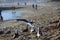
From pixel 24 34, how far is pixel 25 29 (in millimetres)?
1191

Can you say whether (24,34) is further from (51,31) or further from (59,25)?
(59,25)

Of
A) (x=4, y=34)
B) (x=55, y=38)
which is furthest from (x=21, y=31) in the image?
(x=55, y=38)

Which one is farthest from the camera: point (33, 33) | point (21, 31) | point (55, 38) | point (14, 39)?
point (21, 31)

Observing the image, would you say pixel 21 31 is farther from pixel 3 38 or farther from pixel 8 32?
pixel 3 38

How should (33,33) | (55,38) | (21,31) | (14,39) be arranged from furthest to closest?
1. (21,31)
2. (33,33)
3. (14,39)
4. (55,38)

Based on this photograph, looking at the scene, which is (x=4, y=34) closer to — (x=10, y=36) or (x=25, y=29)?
(x=10, y=36)

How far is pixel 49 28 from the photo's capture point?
45.0 ft

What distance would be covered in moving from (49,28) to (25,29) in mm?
1784

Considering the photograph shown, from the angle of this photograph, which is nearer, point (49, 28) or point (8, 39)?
point (8, 39)

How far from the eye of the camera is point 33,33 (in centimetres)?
1270

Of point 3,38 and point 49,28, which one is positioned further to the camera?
point 49,28

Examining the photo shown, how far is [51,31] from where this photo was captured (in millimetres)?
12898

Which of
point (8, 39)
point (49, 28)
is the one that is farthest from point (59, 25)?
point (8, 39)

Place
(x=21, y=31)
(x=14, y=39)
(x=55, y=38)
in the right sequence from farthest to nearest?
(x=21, y=31), (x=14, y=39), (x=55, y=38)
